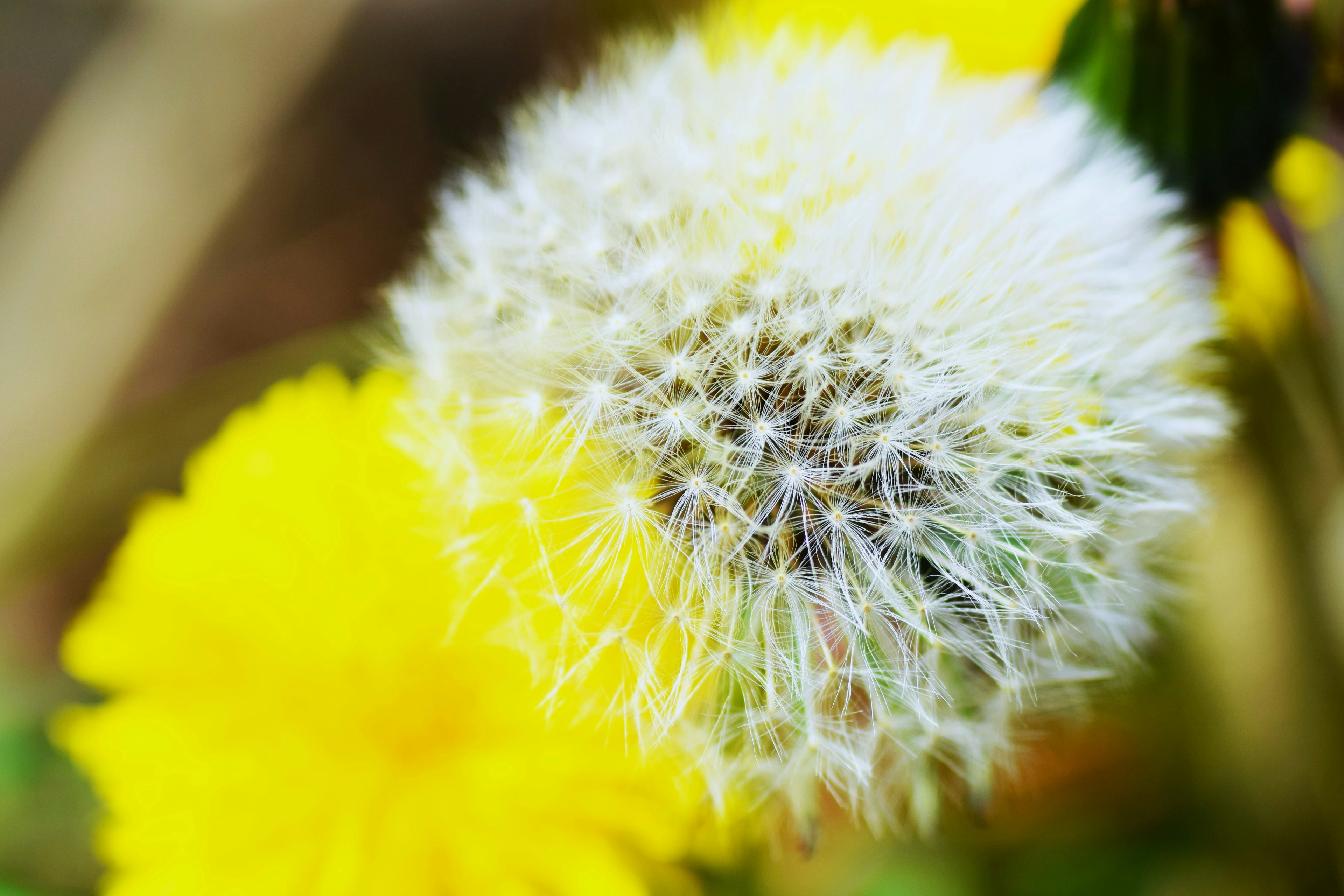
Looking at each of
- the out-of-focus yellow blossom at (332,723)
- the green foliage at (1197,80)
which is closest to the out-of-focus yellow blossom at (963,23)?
the green foliage at (1197,80)

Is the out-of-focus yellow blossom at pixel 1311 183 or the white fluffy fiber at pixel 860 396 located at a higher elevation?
the out-of-focus yellow blossom at pixel 1311 183

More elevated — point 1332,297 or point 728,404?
point 1332,297

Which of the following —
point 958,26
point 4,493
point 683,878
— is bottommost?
point 683,878

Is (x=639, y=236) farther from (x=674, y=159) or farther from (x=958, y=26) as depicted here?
(x=958, y=26)

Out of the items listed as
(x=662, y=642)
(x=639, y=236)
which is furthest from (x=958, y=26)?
(x=662, y=642)

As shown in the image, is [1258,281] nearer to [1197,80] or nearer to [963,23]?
[1197,80]

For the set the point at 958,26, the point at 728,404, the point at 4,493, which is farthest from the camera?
the point at 4,493

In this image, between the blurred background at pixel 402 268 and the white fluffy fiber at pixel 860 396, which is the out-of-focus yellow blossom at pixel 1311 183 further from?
the white fluffy fiber at pixel 860 396
